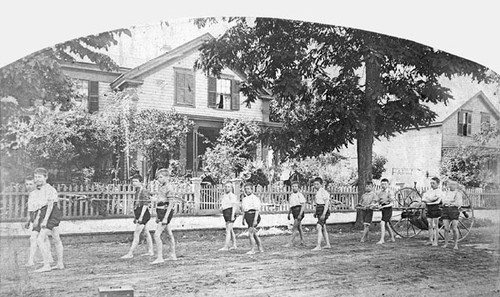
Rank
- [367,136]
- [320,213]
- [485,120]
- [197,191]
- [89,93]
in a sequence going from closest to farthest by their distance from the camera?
[89,93] → [197,191] → [320,213] → [367,136] → [485,120]

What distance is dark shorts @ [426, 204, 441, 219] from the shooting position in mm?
4727

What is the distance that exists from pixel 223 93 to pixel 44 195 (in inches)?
49.0

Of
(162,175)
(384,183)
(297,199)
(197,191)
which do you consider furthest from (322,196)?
→ (162,175)

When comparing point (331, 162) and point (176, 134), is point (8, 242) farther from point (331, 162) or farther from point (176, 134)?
point (331, 162)

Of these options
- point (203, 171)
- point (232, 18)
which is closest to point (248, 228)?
point (203, 171)

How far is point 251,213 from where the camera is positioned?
408 centimetres

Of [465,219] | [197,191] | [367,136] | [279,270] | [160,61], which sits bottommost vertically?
[279,270]

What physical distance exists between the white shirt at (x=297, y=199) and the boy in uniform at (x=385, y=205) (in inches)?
24.9

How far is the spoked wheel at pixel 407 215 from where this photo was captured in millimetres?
4586

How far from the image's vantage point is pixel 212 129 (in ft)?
13.0

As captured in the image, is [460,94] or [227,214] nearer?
[227,214]

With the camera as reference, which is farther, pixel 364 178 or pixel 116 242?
pixel 364 178

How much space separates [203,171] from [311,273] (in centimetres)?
97

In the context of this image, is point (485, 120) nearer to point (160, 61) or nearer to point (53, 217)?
point (160, 61)
